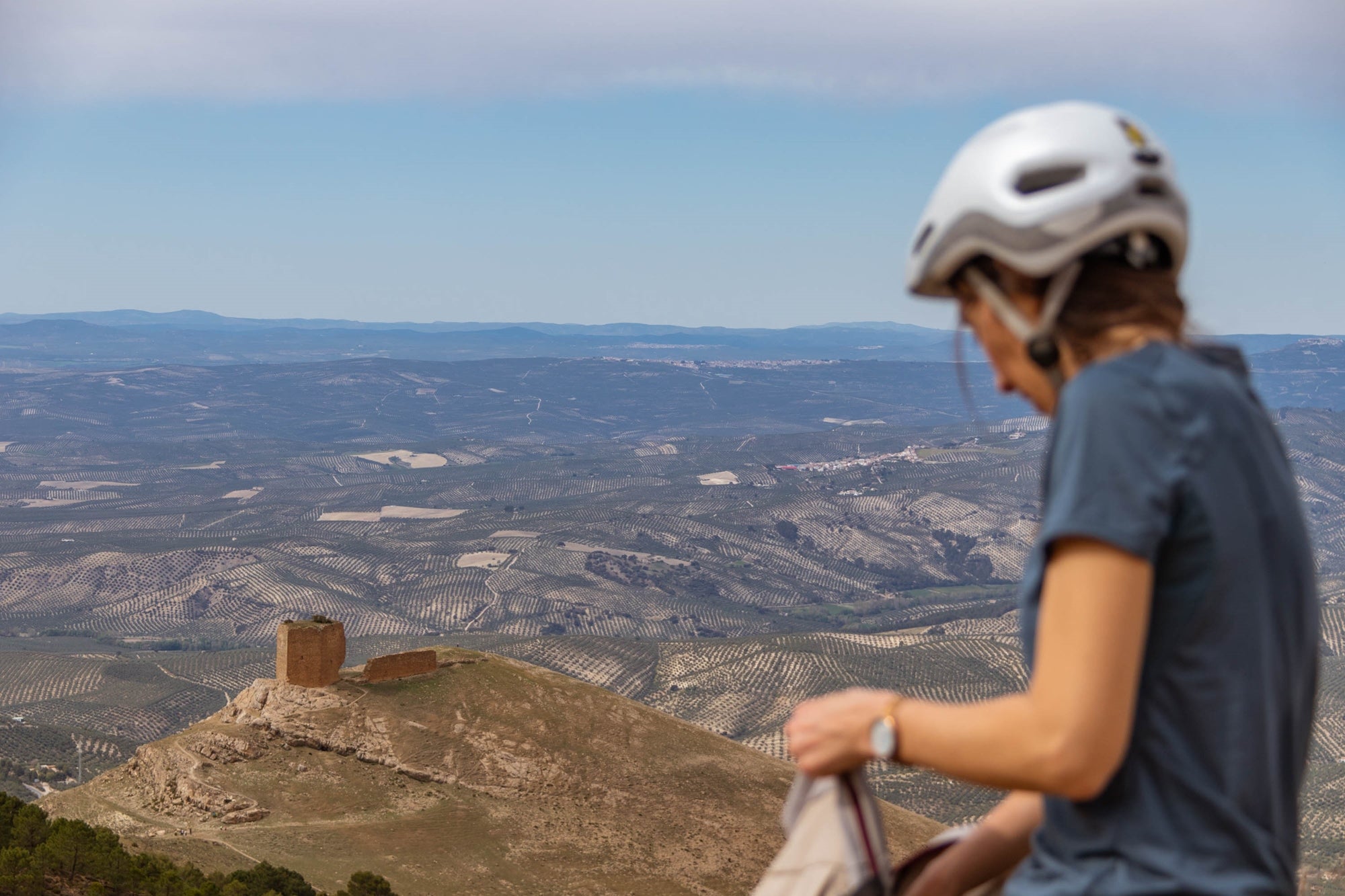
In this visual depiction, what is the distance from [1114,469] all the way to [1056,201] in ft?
1.91

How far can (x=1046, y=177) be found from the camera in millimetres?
2904

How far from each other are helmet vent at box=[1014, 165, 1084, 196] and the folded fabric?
4.18ft

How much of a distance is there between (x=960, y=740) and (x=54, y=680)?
4874 inches

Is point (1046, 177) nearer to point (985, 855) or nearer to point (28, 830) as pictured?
point (985, 855)

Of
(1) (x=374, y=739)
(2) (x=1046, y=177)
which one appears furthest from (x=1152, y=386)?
(1) (x=374, y=739)

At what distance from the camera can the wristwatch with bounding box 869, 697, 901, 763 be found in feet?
9.36

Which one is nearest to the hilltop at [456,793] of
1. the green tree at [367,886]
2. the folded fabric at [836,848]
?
the green tree at [367,886]

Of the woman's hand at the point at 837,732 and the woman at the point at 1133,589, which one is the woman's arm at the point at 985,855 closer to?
the woman at the point at 1133,589

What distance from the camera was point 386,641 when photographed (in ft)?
464

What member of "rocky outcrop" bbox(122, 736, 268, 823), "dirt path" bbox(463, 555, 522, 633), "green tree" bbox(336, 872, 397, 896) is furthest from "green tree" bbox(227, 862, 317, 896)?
"dirt path" bbox(463, 555, 522, 633)

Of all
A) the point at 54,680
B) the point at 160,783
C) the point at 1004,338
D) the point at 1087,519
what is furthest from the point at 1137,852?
the point at 54,680

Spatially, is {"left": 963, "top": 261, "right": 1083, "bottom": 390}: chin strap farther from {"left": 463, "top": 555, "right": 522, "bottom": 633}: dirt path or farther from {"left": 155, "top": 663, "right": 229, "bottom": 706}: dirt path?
{"left": 463, "top": 555, "right": 522, "bottom": 633}: dirt path

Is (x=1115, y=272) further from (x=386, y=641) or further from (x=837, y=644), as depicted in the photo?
(x=386, y=641)

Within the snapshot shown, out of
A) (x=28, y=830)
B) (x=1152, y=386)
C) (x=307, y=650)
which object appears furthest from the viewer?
(x=307, y=650)
